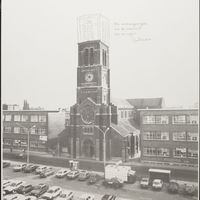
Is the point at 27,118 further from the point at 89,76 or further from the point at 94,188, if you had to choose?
the point at 94,188

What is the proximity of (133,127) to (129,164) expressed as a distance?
3.47 ft

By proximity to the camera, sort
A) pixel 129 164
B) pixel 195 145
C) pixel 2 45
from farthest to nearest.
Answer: pixel 2 45
pixel 129 164
pixel 195 145

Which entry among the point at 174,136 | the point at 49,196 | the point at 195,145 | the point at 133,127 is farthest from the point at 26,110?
the point at 195,145

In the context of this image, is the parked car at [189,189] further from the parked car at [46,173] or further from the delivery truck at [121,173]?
the parked car at [46,173]

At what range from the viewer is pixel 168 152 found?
694 centimetres

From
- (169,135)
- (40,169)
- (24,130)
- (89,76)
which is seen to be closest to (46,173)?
(40,169)

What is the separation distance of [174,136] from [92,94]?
2.65m

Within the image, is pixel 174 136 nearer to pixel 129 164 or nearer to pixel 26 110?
pixel 129 164

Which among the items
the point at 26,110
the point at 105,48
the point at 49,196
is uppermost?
the point at 105,48

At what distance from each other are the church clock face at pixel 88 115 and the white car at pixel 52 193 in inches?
83.1

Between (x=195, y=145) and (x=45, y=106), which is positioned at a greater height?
(x=45, y=106)

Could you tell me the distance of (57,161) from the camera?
8.05 meters

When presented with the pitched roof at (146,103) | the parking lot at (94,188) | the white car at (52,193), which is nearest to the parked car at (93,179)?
the parking lot at (94,188)

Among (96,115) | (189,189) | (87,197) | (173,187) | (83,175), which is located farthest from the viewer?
(96,115)
